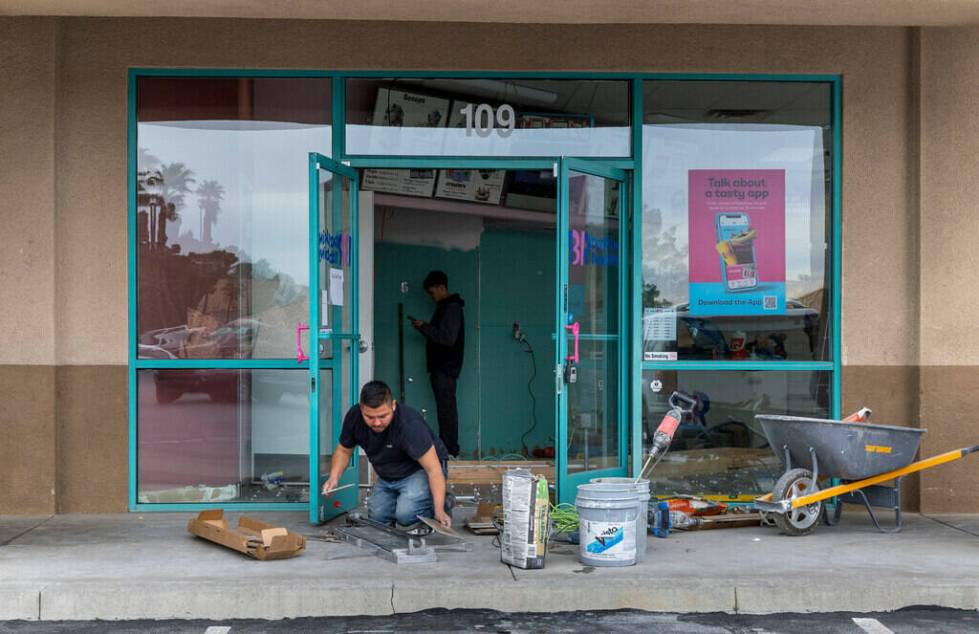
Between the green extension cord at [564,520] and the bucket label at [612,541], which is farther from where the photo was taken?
the green extension cord at [564,520]

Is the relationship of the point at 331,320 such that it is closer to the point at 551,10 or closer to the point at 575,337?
the point at 575,337

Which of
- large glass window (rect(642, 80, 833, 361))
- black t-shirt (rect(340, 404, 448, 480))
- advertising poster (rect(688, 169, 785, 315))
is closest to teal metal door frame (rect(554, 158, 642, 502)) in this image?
large glass window (rect(642, 80, 833, 361))

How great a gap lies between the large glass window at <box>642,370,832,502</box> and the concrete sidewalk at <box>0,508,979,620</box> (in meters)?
1.56

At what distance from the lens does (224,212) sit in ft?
29.5

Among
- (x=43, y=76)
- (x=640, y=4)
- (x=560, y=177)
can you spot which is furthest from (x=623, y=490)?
(x=43, y=76)

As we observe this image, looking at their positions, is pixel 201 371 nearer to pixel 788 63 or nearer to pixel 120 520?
pixel 120 520

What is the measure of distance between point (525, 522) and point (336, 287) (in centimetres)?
270

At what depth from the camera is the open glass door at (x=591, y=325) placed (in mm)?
8578

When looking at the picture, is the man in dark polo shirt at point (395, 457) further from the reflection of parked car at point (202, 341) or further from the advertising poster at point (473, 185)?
the advertising poster at point (473, 185)

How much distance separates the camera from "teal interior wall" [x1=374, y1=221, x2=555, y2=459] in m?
12.1

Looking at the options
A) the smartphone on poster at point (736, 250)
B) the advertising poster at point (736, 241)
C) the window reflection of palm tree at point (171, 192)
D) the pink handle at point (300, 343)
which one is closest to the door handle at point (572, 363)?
the advertising poster at point (736, 241)

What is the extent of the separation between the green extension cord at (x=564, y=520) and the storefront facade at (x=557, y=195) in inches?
15.2

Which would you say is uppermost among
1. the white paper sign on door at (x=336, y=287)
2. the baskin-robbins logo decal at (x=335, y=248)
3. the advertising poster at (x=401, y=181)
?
the advertising poster at (x=401, y=181)

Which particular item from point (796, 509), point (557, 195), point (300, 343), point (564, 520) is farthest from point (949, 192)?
point (300, 343)
